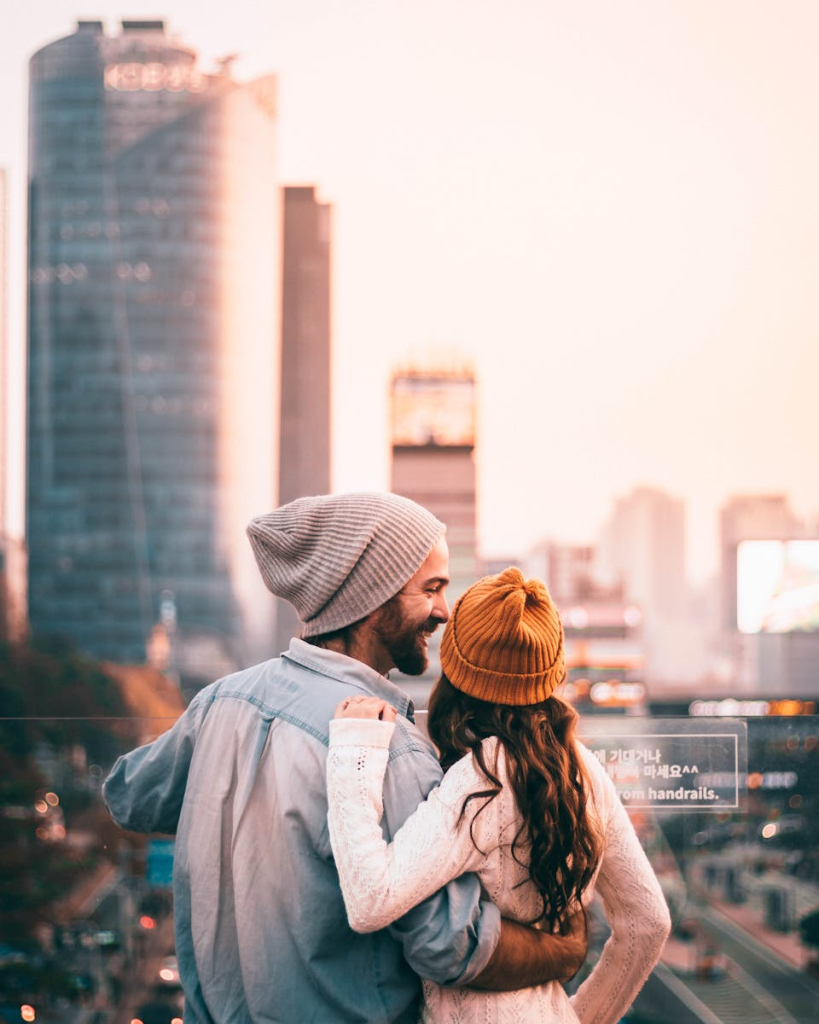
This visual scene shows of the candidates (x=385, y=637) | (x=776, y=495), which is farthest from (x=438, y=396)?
(x=385, y=637)

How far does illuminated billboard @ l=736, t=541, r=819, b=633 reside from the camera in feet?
184

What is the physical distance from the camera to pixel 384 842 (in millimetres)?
1934

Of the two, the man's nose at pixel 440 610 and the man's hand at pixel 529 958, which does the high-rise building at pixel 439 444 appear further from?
the man's hand at pixel 529 958

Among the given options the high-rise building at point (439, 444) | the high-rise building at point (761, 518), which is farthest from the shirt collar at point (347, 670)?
the high-rise building at point (761, 518)

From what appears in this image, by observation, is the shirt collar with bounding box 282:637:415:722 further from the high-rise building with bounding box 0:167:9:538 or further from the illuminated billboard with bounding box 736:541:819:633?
the high-rise building with bounding box 0:167:9:538

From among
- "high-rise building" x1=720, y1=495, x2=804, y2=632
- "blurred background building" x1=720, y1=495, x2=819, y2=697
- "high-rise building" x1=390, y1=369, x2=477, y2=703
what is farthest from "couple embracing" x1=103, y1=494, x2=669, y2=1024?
"high-rise building" x1=720, y1=495, x2=804, y2=632

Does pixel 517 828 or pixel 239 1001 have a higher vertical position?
pixel 517 828

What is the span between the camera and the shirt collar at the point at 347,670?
2143mm

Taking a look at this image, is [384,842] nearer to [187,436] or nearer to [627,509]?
[187,436]

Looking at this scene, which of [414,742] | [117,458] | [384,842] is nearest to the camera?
[384,842]

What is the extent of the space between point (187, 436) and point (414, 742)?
74667 millimetres

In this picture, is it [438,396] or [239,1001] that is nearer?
[239,1001]

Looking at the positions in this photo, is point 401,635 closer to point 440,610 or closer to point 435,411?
point 440,610

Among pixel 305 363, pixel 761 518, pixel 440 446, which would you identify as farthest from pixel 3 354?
pixel 761 518
